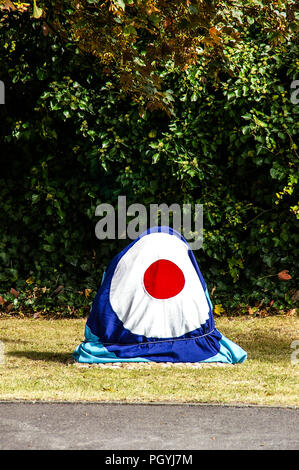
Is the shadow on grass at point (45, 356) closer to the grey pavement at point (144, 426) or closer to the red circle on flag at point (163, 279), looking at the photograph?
the red circle on flag at point (163, 279)

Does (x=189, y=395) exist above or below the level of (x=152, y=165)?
below

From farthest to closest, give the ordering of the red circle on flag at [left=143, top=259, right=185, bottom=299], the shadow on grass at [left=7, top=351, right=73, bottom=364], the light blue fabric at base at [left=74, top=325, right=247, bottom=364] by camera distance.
A: the shadow on grass at [left=7, top=351, right=73, bottom=364] → the red circle on flag at [left=143, top=259, right=185, bottom=299] → the light blue fabric at base at [left=74, top=325, right=247, bottom=364]

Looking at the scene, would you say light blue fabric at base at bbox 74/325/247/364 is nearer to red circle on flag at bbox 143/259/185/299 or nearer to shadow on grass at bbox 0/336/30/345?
red circle on flag at bbox 143/259/185/299

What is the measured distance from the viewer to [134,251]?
20.4 ft

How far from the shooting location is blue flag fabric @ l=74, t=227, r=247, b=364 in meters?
5.96

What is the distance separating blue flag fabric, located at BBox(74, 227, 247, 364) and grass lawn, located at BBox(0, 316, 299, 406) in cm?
15

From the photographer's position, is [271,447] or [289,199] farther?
[289,199]

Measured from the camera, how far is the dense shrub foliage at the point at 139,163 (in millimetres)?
8156

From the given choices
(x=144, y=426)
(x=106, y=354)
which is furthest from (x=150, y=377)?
(x=144, y=426)

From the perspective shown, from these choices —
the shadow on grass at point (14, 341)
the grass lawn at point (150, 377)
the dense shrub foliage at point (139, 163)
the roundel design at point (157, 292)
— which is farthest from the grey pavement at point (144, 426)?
the dense shrub foliage at point (139, 163)

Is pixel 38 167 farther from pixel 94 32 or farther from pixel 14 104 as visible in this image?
pixel 94 32

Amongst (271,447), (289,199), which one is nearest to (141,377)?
(271,447)

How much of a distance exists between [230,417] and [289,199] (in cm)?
452

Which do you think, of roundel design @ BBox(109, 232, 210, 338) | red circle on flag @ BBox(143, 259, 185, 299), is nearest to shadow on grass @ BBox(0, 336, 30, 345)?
roundel design @ BBox(109, 232, 210, 338)
